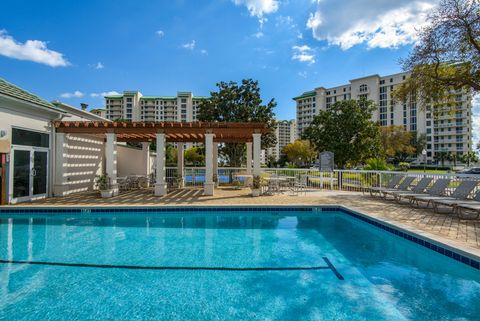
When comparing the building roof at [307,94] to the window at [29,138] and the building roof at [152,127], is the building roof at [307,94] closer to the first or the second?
the building roof at [152,127]

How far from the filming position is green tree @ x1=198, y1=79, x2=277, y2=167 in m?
19.7

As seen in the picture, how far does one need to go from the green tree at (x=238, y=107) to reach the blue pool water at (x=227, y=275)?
45.6 feet

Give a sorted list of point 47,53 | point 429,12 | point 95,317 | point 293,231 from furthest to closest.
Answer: point 47,53 < point 429,12 < point 293,231 < point 95,317

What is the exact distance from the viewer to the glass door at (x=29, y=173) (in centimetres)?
855

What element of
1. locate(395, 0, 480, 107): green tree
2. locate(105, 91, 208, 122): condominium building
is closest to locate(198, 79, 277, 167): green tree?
locate(395, 0, 480, 107): green tree

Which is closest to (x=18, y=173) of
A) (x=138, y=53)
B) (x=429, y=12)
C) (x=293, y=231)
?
(x=293, y=231)

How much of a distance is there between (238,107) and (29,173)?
13760 millimetres

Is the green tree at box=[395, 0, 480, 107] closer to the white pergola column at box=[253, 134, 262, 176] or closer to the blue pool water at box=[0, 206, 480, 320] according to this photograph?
the white pergola column at box=[253, 134, 262, 176]

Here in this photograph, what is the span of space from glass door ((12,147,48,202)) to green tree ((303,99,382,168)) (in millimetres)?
16132

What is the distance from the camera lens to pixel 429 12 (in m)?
9.86

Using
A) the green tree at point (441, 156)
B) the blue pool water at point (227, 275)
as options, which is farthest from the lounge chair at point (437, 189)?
the green tree at point (441, 156)

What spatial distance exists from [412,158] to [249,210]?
7489cm

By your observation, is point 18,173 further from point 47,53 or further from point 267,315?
point 47,53

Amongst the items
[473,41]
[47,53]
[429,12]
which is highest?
[47,53]
